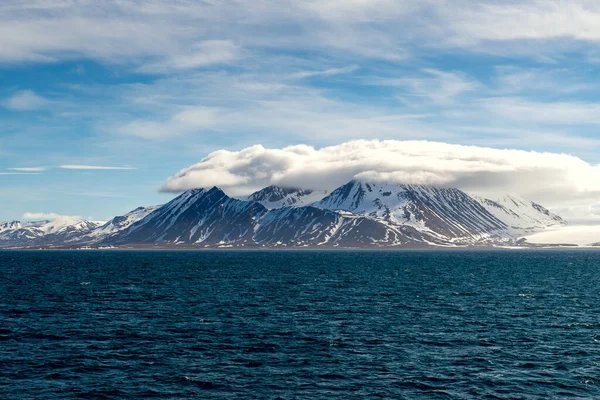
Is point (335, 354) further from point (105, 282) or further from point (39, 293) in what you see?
point (105, 282)

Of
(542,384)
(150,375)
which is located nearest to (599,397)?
(542,384)

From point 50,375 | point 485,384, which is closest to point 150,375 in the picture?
point 50,375

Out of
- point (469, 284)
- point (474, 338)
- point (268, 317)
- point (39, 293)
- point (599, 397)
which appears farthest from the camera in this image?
point (469, 284)

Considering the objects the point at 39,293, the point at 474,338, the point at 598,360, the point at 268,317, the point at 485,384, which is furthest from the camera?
the point at 39,293

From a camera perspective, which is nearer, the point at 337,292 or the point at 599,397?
the point at 599,397

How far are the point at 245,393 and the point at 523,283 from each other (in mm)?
145420

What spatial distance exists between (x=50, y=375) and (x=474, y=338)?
56839 millimetres

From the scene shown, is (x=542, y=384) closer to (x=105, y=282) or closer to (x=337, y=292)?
(x=337, y=292)

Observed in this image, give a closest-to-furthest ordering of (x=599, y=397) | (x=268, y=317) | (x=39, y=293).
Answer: (x=599, y=397), (x=268, y=317), (x=39, y=293)

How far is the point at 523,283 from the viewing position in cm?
18300

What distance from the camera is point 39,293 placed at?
145500 millimetres

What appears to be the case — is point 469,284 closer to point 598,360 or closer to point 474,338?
point 474,338

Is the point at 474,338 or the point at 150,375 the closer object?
the point at 150,375

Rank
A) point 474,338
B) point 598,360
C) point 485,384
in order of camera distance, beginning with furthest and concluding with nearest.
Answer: point 474,338 < point 598,360 < point 485,384
